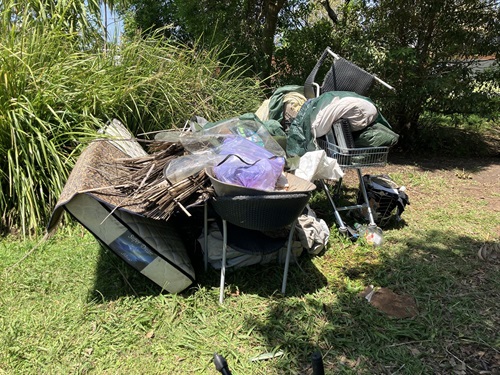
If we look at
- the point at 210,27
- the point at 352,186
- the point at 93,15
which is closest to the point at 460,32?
the point at 352,186

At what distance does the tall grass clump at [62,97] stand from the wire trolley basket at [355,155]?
187 cm

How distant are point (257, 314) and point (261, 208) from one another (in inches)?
31.9

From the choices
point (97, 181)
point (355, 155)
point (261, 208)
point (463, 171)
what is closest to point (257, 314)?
point (261, 208)

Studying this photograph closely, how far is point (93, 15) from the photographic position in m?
5.33

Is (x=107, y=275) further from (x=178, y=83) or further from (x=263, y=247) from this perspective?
(x=178, y=83)

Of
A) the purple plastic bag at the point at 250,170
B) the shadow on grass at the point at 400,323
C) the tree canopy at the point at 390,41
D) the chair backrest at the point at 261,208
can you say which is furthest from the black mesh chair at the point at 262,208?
the tree canopy at the point at 390,41

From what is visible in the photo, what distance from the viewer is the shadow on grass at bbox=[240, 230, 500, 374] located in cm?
240

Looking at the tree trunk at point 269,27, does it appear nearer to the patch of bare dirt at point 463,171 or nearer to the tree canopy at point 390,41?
the tree canopy at point 390,41

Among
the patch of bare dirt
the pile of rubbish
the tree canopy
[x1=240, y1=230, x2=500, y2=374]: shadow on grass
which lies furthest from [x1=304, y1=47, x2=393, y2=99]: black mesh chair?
the tree canopy

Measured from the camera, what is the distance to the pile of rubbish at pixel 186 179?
8.53ft

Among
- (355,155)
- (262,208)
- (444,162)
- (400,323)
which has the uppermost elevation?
(262,208)

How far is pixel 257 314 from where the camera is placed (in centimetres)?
279

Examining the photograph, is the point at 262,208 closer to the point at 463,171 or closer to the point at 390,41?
the point at 463,171

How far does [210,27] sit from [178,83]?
2.91 meters
